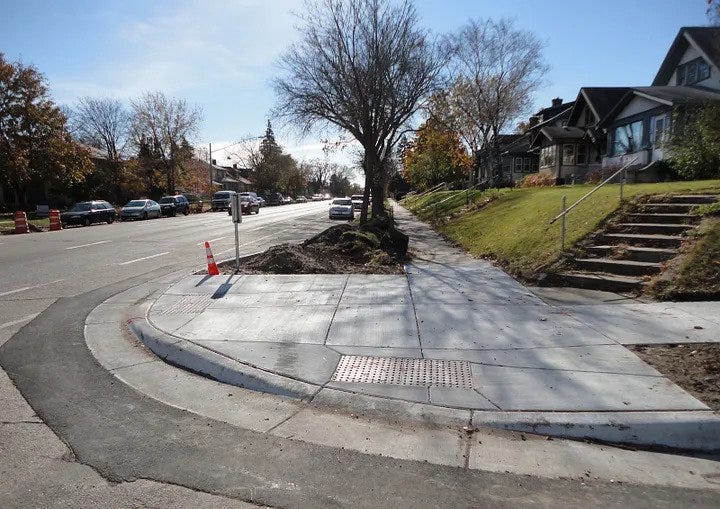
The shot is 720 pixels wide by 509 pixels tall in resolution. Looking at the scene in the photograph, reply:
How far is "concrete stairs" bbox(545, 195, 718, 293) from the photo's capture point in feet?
27.7

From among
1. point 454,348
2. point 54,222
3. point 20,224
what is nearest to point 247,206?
point 54,222

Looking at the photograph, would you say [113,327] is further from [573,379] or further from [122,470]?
[573,379]

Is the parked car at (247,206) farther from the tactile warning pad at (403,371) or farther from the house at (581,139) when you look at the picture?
the tactile warning pad at (403,371)

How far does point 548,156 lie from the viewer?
132 ft

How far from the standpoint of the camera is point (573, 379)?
4637 millimetres

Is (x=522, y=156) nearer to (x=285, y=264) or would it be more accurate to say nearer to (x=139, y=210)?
(x=139, y=210)

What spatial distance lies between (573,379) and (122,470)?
389 cm

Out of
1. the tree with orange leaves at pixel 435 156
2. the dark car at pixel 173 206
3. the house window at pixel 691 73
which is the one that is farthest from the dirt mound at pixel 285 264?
the dark car at pixel 173 206

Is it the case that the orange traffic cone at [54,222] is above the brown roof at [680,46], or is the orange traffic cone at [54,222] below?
below

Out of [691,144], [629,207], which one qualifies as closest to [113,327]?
[629,207]

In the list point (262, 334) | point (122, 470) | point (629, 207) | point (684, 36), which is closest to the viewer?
point (122, 470)

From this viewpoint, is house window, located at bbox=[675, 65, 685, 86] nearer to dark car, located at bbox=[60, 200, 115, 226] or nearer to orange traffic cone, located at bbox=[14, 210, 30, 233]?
dark car, located at bbox=[60, 200, 115, 226]

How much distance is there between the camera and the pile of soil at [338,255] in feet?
34.0

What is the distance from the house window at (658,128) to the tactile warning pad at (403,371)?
79.6 feet
